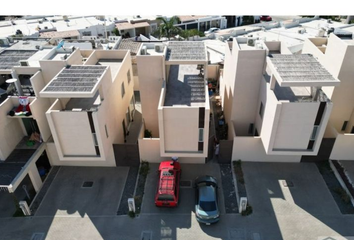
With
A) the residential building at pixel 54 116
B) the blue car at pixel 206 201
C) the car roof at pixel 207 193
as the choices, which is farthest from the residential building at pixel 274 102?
the residential building at pixel 54 116

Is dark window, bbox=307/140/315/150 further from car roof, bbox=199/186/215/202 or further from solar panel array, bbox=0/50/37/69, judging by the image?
solar panel array, bbox=0/50/37/69

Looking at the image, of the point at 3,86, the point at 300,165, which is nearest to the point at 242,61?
the point at 300,165

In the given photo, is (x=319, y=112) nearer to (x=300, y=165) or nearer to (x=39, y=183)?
(x=300, y=165)

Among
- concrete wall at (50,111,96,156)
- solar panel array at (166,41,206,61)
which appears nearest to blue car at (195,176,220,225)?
concrete wall at (50,111,96,156)

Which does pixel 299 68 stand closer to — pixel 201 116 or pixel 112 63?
pixel 201 116

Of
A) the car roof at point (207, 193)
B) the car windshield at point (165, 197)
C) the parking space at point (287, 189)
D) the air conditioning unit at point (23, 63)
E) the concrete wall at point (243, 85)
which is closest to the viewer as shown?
the car roof at point (207, 193)

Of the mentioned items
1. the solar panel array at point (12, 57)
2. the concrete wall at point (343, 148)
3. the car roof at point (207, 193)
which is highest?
the solar panel array at point (12, 57)

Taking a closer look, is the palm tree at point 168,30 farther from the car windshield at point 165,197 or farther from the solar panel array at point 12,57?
the car windshield at point 165,197

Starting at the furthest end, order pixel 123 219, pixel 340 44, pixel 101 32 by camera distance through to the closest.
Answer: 1. pixel 101 32
2. pixel 340 44
3. pixel 123 219
